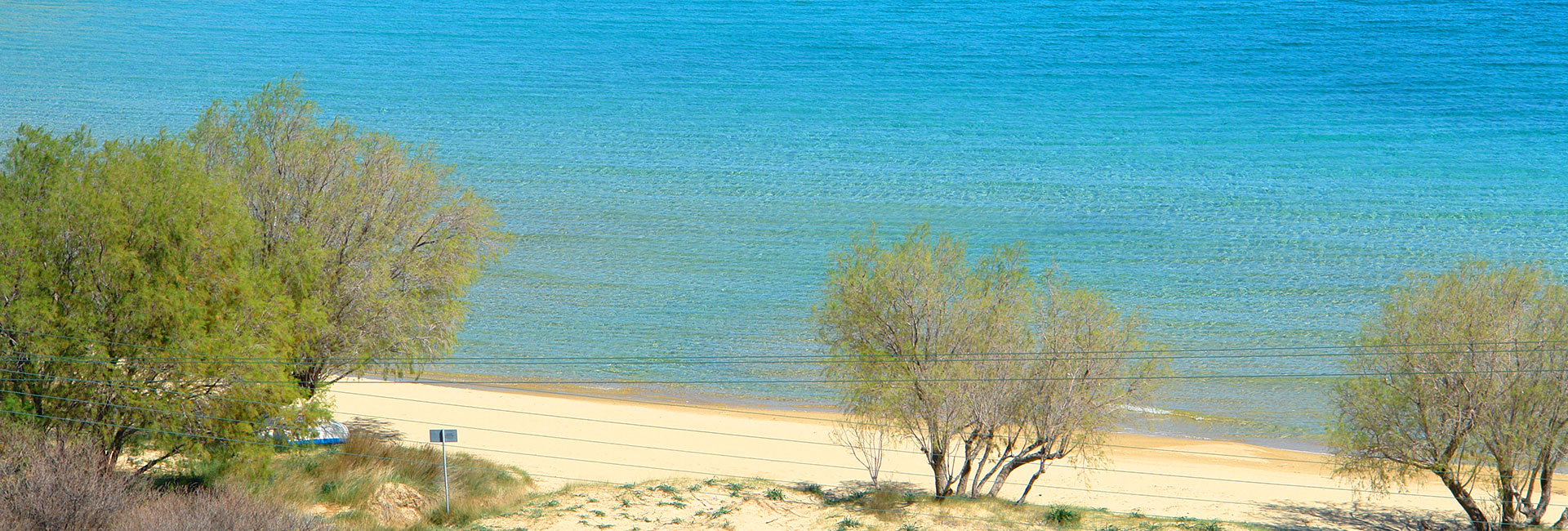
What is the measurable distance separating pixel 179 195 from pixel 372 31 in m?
90.9

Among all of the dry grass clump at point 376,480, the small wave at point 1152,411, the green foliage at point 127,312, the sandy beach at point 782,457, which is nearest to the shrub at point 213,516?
the green foliage at point 127,312

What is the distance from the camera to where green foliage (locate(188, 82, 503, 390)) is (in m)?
21.2

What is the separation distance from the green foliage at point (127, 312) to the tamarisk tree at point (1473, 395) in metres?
17.0

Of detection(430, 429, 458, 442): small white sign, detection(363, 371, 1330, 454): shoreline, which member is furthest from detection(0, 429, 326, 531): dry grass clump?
detection(363, 371, 1330, 454): shoreline

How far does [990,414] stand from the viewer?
20.5m

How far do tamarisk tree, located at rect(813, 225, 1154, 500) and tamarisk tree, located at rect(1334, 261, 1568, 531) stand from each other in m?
3.73

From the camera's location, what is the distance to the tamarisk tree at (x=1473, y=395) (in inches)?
769

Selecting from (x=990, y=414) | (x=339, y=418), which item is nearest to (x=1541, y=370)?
(x=990, y=414)

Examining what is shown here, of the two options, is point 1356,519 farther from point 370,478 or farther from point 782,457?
point 370,478

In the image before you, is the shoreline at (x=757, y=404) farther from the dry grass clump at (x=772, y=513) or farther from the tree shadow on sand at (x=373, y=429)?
the dry grass clump at (x=772, y=513)

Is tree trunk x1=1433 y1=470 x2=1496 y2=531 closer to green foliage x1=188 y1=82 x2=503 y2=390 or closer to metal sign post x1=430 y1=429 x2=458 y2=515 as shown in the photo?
metal sign post x1=430 y1=429 x2=458 y2=515

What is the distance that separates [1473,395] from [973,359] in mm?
7689

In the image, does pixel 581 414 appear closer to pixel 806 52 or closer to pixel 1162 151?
pixel 1162 151

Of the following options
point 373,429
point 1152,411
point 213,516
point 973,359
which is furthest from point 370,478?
point 1152,411
